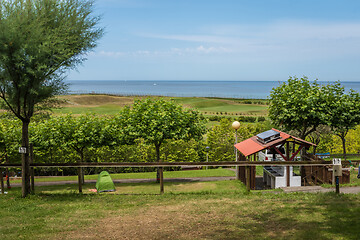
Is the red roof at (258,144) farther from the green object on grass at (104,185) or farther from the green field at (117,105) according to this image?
the green field at (117,105)

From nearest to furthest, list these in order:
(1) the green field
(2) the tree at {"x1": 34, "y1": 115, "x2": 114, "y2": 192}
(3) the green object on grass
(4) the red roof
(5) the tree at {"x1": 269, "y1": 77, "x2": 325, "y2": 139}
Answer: (4) the red roof
(3) the green object on grass
(5) the tree at {"x1": 269, "y1": 77, "x2": 325, "y2": 139}
(2) the tree at {"x1": 34, "y1": 115, "x2": 114, "y2": 192}
(1) the green field

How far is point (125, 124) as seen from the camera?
25312 millimetres

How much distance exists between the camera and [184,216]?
9633 millimetres

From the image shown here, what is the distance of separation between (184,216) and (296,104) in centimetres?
1580

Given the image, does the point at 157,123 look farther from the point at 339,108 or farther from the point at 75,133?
the point at 339,108

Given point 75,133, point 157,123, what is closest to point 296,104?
point 157,123

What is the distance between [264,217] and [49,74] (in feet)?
31.0

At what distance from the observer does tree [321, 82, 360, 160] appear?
2294 centimetres

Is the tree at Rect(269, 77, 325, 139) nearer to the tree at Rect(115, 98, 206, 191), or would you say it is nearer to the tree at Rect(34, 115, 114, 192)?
the tree at Rect(115, 98, 206, 191)

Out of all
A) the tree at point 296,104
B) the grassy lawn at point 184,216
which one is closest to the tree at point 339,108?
the tree at point 296,104

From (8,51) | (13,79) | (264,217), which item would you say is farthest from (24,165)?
(264,217)

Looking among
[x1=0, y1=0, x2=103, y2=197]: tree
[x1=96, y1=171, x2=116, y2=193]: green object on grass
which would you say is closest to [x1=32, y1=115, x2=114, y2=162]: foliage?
[x1=96, y1=171, x2=116, y2=193]: green object on grass

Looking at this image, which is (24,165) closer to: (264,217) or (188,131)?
(264,217)

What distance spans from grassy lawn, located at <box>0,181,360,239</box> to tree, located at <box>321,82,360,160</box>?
12988mm
